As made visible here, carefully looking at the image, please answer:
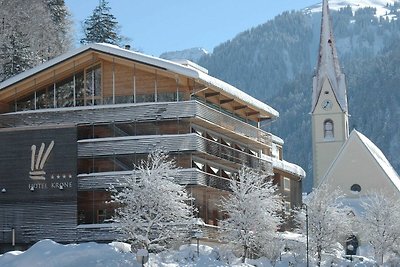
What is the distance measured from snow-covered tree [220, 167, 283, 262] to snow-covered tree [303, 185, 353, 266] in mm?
4022

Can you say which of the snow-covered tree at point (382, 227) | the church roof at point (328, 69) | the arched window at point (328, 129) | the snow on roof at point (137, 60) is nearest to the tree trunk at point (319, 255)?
the snow-covered tree at point (382, 227)

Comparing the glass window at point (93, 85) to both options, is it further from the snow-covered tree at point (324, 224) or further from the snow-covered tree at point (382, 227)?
the snow-covered tree at point (382, 227)

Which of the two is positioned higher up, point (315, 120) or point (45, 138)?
point (315, 120)

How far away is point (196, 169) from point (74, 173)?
785cm

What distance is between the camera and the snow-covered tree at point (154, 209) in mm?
51750

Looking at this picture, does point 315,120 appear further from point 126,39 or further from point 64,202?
point 64,202

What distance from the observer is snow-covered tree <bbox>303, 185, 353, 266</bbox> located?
6191cm

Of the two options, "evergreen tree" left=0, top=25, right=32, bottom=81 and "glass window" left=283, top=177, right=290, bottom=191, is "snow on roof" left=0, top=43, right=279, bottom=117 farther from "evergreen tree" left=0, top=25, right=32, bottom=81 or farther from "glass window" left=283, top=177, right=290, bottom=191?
"evergreen tree" left=0, top=25, right=32, bottom=81

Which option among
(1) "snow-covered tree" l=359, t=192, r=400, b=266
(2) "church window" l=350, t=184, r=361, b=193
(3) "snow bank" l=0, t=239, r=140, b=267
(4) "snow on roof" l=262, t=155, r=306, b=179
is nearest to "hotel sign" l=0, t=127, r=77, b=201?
(3) "snow bank" l=0, t=239, r=140, b=267

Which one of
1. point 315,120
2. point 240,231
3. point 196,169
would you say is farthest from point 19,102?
point 315,120

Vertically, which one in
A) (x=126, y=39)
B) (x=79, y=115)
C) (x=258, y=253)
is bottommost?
(x=258, y=253)

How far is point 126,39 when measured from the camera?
4181 inches

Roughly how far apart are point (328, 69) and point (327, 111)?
5.07m

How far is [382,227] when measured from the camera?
69125 mm
